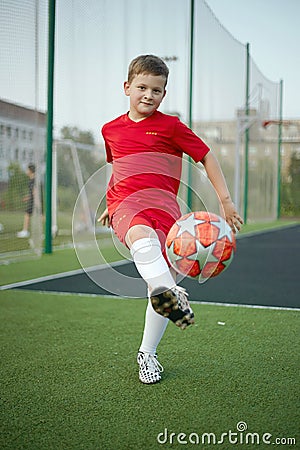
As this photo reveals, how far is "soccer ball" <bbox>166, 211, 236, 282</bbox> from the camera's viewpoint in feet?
8.63

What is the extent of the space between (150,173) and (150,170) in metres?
0.02

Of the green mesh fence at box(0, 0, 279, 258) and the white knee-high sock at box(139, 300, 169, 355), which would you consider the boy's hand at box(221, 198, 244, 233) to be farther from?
the green mesh fence at box(0, 0, 279, 258)

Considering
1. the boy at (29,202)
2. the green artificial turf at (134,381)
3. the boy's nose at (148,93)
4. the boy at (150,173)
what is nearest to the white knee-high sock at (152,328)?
the boy at (150,173)

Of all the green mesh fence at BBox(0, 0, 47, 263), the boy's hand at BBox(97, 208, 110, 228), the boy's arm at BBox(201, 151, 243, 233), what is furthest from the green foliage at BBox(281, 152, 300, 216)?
the boy's arm at BBox(201, 151, 243, 233)

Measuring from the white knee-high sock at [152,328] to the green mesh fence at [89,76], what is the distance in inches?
30.7

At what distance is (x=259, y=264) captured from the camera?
7.25m

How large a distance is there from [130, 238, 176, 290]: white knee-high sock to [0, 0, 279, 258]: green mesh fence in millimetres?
826

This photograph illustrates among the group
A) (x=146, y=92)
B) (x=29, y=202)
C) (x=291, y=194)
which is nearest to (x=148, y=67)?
(x=146, y=92)

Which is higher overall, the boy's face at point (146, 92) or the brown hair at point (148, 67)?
the brown hair at point (148, 67)

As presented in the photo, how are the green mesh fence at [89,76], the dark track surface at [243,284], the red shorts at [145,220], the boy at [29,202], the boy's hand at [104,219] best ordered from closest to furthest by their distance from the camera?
the red shorts at [145,220], the boy's hand at [104,219], the dark track surface at [243,284], the green mesh fence at [89,76], the boy at [29,202]

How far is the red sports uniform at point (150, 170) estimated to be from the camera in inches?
108

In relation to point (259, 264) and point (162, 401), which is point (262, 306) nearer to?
point (162, 401)

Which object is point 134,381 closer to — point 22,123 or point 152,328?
point 152,328

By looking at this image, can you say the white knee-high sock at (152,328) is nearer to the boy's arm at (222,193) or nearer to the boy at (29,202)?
the boy's arm at (222,193)
